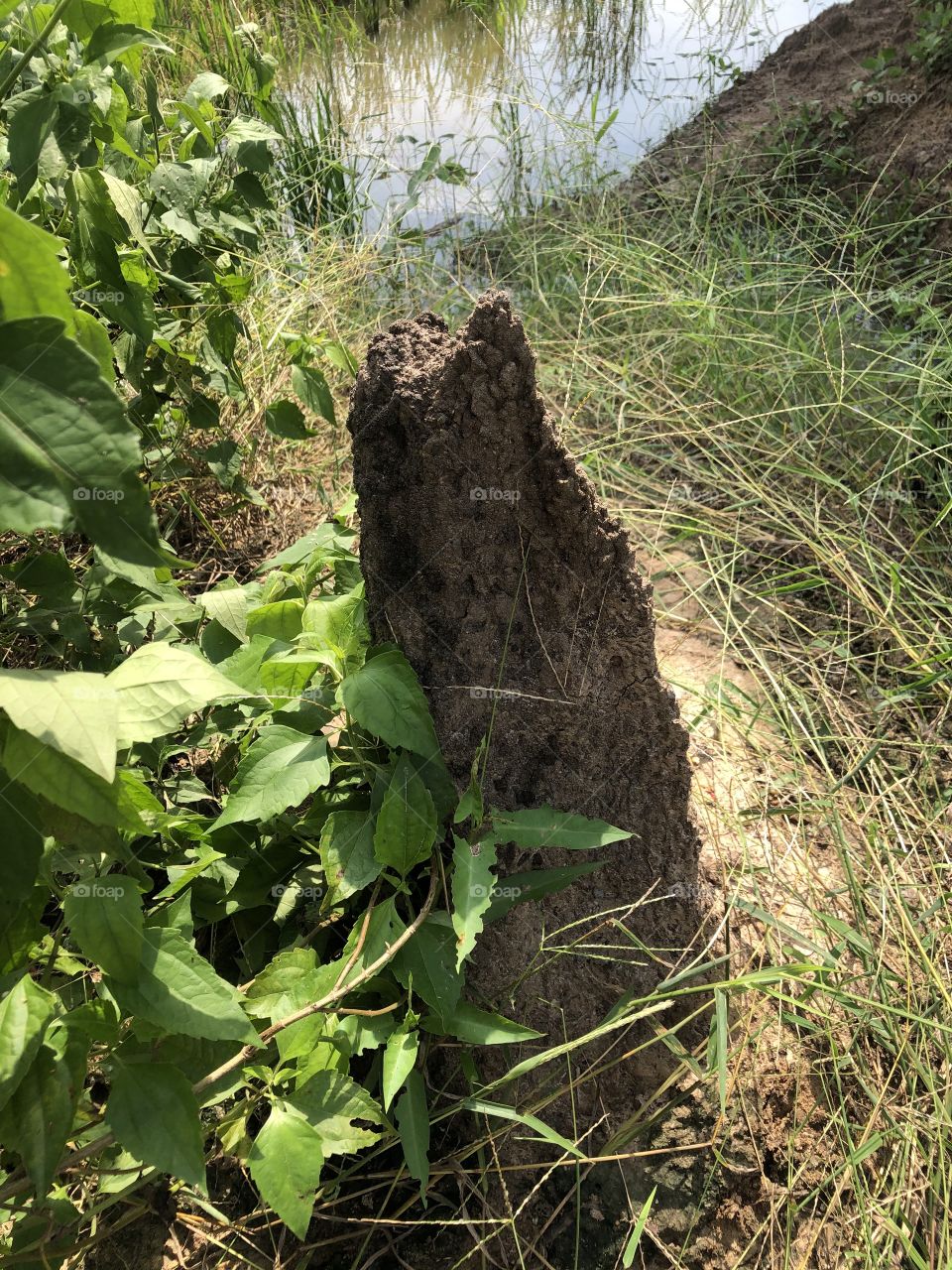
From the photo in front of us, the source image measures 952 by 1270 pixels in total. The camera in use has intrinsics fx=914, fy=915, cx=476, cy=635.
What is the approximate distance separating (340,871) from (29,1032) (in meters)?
0.40

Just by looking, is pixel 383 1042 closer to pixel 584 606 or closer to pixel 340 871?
pixel 340 871

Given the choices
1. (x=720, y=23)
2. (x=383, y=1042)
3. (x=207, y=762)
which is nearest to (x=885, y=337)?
(x=207, y=762)

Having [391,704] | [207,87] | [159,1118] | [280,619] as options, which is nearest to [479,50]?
[207,87]

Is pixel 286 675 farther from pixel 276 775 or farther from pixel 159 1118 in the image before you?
pixel 159 1118

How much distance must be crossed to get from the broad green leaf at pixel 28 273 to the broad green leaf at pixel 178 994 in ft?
2.22

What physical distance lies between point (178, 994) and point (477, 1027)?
0.39 metres

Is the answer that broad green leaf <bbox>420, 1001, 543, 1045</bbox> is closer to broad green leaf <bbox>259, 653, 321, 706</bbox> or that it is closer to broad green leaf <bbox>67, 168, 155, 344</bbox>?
broad green leaf <bbox>259, 653, 321, 706</bbox>

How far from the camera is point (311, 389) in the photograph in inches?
77.4

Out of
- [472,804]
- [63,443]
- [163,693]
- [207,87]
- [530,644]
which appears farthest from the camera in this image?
[207,87]

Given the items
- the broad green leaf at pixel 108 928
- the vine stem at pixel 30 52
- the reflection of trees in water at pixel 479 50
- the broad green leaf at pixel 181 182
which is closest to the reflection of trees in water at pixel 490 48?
the reflection of trees in water at pixel 479 50

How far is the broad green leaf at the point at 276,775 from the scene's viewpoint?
1.19 meters

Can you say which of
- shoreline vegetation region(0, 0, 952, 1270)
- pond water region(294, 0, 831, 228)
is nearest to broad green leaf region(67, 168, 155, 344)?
shoreline vegetation region(0, 0, 952, 1270)

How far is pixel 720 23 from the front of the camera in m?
6.04

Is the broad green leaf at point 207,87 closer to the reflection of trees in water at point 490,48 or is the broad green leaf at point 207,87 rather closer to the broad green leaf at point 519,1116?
the broad green leaf at point 519,1116
